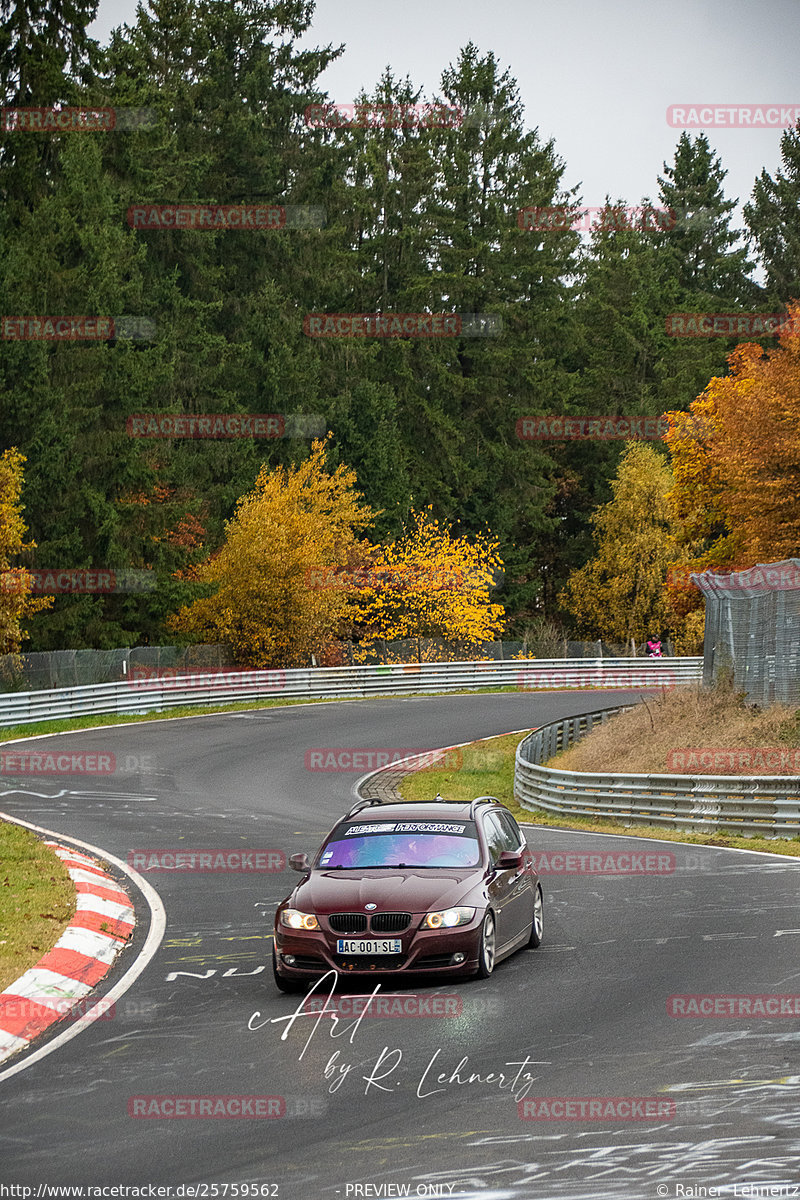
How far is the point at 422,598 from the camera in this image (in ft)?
214

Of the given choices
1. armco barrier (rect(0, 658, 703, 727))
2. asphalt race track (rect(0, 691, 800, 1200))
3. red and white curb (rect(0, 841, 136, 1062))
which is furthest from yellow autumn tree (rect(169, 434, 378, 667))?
asphalt race track (rect(0, 691, 800, 1200))

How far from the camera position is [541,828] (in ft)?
76.6

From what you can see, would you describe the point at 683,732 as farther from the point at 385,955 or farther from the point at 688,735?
the point at 385,955

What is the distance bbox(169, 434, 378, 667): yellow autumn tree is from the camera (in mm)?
54375

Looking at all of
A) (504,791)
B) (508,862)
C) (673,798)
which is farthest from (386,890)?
(504,791)

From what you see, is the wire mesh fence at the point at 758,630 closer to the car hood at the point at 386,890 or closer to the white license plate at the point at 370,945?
the car hood at the point at 386,890

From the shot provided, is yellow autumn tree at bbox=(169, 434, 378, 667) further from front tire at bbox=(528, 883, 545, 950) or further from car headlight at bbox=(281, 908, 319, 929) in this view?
car headlight at bbox=(281, 908, 319, 929)

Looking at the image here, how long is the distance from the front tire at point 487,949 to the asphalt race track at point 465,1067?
0.11 meters

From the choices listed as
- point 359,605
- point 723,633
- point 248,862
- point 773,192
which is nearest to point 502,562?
point 359,605

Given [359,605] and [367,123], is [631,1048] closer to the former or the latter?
[359,605]

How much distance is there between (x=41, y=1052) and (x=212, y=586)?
45.8 m

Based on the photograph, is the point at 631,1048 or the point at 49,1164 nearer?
the point at 49,1164

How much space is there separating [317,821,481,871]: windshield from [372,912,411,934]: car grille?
0.88 meters
